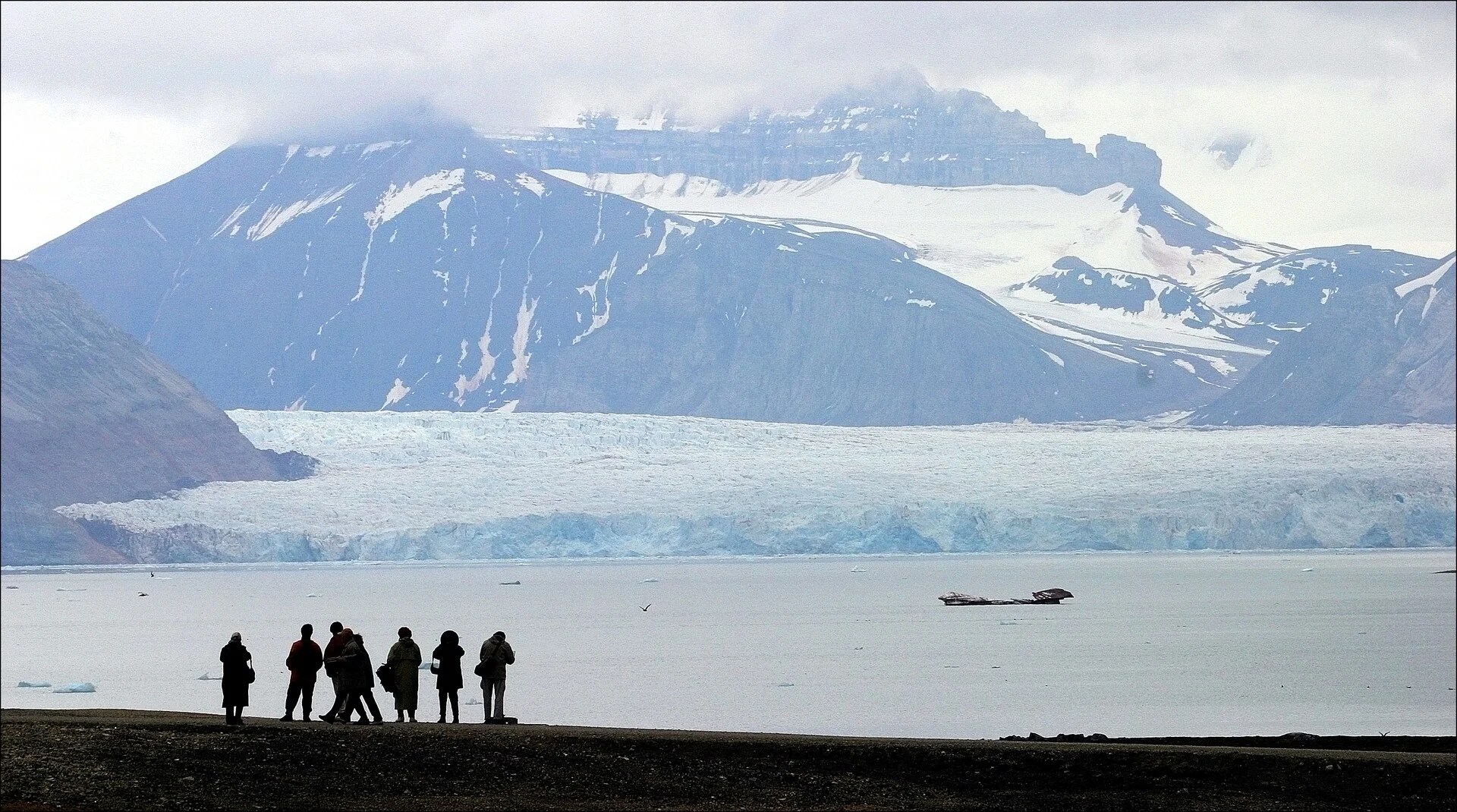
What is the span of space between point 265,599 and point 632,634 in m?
20.0

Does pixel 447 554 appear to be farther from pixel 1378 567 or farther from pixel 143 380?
pixel 1378 567

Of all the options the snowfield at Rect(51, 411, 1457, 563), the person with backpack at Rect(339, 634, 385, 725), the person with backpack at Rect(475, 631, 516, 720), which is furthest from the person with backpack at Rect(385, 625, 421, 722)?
the snowfield at Rect(51, 411, 1457, 563)

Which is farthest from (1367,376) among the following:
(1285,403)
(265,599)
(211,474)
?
(265,599)

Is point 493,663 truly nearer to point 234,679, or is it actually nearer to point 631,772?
point 234,679

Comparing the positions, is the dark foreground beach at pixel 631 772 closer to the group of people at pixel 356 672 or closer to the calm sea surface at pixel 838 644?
the group of people at pixel 356 672

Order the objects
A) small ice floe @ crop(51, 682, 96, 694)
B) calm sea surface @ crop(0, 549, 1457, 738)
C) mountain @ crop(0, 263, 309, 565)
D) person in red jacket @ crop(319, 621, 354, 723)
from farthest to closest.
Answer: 1. mountain @ crop(0, 263, 309, 565)
2. small ice floe @ crop(51, 682, 96, 694)
3. calm sea surface @ crop(0, 549, 1457, 738)
4. person in red jacket @ crop(319, 621, 354, 723)

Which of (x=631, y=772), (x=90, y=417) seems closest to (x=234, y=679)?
(x=631, y=772)

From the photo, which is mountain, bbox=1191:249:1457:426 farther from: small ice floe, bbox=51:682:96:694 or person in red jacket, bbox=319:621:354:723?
person in red jacket, bbox=319:621:354:723

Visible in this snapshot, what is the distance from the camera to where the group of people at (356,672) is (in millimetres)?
17062

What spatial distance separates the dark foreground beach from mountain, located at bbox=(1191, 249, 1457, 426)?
11127cm

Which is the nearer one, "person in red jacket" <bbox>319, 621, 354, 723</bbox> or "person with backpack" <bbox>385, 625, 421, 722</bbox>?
"person in red jacket" <bbox>319, 621, 354, 723</bbox>

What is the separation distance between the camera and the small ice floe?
1267 inches

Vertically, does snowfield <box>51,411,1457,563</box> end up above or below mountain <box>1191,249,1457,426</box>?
below

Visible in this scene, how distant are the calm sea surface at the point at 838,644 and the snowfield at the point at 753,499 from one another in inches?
74.7
